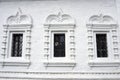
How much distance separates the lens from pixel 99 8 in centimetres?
862

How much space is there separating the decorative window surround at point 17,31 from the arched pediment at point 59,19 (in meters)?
0.98

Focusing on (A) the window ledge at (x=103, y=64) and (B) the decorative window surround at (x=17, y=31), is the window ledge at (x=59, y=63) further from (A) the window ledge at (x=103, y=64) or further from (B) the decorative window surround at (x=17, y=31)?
(B) the decorative window surround at (x=17, y=31)

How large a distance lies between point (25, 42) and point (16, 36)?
646mm

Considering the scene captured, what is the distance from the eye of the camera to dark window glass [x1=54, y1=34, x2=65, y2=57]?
328 inches

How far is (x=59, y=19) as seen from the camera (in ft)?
28.2

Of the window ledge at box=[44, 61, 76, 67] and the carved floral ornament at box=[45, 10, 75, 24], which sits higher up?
the carved floral ornament at box=[45, 10, 75, 24]

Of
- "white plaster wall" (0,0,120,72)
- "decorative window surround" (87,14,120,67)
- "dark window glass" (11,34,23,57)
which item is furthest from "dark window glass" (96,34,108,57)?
"dark window glass" (11,34,23,57)

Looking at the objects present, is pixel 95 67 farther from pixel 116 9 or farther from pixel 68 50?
pixel 116 9

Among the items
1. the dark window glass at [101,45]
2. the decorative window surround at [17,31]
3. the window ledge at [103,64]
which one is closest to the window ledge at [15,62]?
the decorative window surround at [17,31]

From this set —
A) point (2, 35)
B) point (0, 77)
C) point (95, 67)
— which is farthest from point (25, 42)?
point (95, 67)

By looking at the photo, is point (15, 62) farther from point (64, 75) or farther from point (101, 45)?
point (101, 45)

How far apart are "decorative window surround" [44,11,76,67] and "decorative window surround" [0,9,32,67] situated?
85 centimetres

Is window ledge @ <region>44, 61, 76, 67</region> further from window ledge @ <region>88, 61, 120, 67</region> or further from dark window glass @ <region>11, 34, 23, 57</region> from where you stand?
dark window glass @ <region>11, 34, 23, 57</region>

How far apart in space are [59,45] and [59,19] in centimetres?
127
